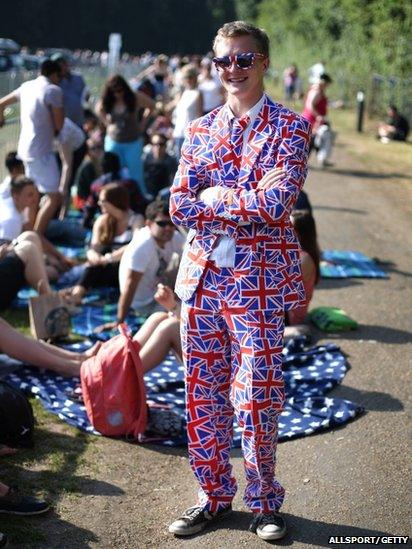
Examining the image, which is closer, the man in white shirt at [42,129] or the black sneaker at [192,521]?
the black sneaker at [192,521]

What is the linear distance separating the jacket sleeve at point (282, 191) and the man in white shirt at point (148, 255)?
3284 millimetres

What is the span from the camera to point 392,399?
646 cm

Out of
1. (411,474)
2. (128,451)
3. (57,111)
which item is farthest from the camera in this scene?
(57,111)

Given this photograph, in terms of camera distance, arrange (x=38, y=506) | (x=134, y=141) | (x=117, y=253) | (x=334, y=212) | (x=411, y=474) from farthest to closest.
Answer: (x=334, y=212) < (x=134, y=141) < (x=117, y=253) < (x=411, y=474) < (x=38, y=506)

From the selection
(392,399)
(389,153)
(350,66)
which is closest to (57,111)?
(392,399)

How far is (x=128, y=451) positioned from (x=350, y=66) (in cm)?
2962

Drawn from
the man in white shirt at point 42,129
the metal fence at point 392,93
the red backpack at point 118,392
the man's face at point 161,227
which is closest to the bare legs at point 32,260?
the man's face at point 161,227

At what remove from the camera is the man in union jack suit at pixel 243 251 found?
4.12 m

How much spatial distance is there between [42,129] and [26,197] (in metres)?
1.72

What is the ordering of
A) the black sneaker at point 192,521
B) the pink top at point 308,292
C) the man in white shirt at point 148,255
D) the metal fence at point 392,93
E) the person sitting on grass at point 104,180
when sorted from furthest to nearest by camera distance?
the metal fence at point 392,93
the person sitting on grass at point 104,180
the pink top at point 308,292
the man in white shirt at point 148,255
the black sneaker at point 192,521

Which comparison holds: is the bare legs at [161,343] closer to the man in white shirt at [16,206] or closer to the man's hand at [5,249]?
the man's hand at [5,249]

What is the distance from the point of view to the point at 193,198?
4238mm

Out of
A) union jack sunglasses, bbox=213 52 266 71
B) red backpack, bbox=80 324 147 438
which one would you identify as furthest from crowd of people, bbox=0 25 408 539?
red backpack, bbox=80 324 147 438

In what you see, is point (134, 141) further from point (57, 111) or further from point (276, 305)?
point (276, 305)
